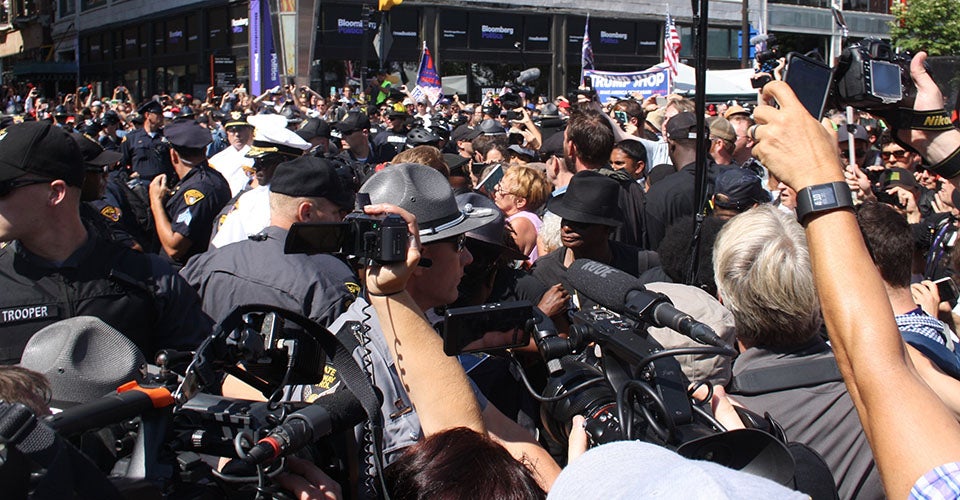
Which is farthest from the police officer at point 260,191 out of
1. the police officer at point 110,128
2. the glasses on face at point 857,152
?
the police officer at point 110,128

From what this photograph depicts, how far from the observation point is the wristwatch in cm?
172

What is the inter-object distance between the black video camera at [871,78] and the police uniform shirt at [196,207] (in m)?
4.42

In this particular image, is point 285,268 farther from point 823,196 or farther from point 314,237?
point 823,196

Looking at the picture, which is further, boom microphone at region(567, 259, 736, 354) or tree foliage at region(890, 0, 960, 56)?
tree foliage at region(890, 0, 960, 56)

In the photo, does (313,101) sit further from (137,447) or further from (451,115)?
(137,447)

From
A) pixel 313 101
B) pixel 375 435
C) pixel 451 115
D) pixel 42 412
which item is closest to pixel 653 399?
pixel 375 435

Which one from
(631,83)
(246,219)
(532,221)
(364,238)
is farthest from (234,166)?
(631,83)

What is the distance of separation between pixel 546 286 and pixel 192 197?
9.61ft

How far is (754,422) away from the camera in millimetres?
2166

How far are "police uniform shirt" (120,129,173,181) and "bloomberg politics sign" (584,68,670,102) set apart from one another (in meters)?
9.33

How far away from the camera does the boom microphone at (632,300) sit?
1.79m

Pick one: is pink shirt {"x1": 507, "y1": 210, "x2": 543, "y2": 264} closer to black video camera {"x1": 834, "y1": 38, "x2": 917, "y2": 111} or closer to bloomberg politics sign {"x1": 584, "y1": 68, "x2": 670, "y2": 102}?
black video camera {"x1": 834, "y1": 38, "x2": 917, "y2": 111}

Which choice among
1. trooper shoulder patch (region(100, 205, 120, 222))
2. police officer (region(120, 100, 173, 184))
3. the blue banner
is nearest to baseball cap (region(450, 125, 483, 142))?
police officer (region(120, 100, 173, 184))

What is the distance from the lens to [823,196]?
68.3 inches
